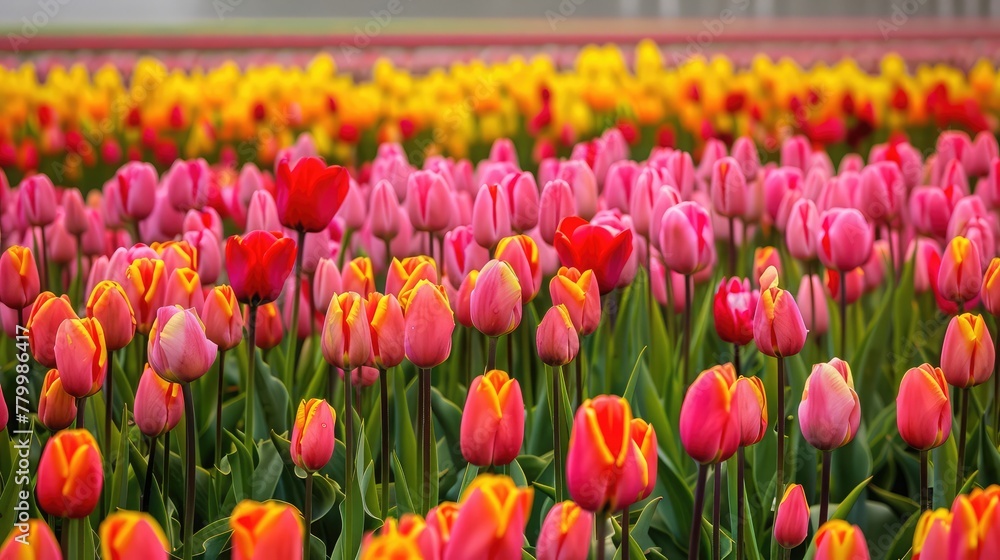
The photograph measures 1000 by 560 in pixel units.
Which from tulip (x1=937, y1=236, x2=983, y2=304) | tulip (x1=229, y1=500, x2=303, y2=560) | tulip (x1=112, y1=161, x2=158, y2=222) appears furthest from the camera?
tulip (x1=112, y1=161, x2=158, y2=222)

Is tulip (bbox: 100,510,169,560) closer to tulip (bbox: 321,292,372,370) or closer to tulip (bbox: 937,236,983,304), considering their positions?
tulip (bbox: 321,292,372,370)

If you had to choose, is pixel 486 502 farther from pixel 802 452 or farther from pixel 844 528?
pixel 802 452

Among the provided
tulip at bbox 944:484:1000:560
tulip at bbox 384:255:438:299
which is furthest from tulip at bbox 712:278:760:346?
tulip at bbox 944:484:1000:560

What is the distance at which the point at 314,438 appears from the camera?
1105 mm

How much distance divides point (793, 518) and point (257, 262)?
748mm

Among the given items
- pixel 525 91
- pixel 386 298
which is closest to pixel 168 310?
pixel 386 298

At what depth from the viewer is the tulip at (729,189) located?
2.02 m

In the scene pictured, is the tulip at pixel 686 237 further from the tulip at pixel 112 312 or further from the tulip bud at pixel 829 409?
the tulip at pixel 112 312

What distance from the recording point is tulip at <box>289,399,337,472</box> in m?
1.11

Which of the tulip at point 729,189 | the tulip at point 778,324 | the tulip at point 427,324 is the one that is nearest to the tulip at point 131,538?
the tulip at point 427,324

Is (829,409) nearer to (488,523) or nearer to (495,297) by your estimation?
(495,297)

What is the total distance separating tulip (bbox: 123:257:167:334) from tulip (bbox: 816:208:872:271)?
1.07 meters

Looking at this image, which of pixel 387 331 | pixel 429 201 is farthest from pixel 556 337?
pixel 429 201

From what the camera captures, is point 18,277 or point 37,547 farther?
point 18,277
